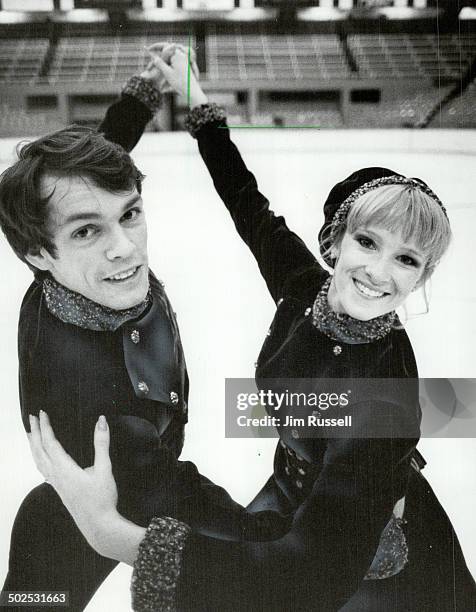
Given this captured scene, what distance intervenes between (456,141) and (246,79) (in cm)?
69

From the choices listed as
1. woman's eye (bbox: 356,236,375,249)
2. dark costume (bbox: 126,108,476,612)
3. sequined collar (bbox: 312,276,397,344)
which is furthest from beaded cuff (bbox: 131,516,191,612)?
woman's eye (bbox: 356,236,375,249)

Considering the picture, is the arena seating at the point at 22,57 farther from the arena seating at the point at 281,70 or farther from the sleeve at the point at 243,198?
the sleeve at the point at 243,198

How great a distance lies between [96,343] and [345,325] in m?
0.73

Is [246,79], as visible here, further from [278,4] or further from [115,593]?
[115,593]

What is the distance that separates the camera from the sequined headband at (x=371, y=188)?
1821 mm

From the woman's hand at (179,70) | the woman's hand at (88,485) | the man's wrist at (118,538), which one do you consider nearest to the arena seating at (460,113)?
the woman's hand at (179,70)

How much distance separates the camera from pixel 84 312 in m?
Result: 1.83

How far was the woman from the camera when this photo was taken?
5.96 feet

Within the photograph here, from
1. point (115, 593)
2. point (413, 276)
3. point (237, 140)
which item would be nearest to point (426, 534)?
point (413, 276)

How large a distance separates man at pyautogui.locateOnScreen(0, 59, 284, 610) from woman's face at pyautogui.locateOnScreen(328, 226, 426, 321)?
539 millimetres

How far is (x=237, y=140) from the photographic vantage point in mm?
1950

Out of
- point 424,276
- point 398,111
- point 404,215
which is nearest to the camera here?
point 404,215

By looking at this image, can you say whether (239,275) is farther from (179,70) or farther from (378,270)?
(179,70)

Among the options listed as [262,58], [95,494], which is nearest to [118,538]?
[95,494]
